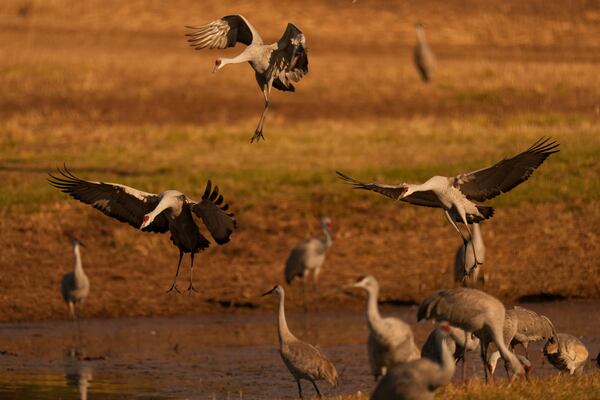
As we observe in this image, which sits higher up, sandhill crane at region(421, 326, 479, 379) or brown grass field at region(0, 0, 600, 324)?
sandhill crane at region(421, 326, 479, 379)

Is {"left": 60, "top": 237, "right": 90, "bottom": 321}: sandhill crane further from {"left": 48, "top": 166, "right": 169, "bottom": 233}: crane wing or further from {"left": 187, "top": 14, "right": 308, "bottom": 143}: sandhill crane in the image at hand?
{"left": 187, "top": 14, "right": 308, "bottom": 143}: sandhill crane

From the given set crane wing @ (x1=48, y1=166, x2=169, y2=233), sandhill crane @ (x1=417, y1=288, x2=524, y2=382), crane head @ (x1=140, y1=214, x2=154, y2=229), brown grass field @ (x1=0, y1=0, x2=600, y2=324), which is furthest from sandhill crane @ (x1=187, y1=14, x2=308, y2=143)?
brown grass field @ (x1=0, y1=0, x2=600, y2=324)

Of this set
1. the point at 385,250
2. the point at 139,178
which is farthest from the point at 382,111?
the point at 385,250

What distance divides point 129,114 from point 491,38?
1574 cm

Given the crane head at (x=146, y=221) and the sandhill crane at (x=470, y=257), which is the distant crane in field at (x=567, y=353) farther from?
the crane head at (x=146, y=221)

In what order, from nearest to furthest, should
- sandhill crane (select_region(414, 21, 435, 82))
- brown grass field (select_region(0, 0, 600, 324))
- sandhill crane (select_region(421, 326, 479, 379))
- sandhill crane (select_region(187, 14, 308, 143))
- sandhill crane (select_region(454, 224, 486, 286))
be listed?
1. sandhill crane (select_region(421, 326, 479, 379))
2. sandhill crane (select_region(187, 14, 308, 143))
3. sandhill crane (select_region(454, 224, 486, 286))
4. brown grass field (select_region(0, 0, 600, 324))
5. sandhill crane (select_region(414, 21, 435, 82))

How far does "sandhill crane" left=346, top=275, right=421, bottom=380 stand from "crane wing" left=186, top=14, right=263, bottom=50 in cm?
372

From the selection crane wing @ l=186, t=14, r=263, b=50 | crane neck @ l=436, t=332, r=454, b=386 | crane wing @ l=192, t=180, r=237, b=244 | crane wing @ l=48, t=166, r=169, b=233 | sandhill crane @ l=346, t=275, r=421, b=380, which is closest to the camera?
crane neck @ l=436, t=332, r=454, b=386

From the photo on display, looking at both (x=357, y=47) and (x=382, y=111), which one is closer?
(x=382, y=111)

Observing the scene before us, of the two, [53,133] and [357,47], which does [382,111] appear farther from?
[357,47]

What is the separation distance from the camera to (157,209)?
11.8 meters

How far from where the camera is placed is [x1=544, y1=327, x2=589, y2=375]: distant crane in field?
11.4 metres

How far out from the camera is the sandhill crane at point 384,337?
31.3 ft

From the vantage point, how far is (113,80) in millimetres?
31609
